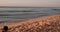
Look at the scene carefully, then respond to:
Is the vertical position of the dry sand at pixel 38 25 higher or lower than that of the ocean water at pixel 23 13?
lower

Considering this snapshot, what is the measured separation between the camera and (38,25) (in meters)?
1.45

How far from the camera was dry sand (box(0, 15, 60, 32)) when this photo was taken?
4.69 feet

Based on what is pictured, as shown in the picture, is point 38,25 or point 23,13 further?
point 23,13

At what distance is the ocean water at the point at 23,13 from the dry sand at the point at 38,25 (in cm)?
10

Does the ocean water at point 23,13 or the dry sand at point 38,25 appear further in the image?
the ocean water at point 23,13

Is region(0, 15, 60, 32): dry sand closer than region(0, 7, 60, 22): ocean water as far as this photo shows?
Yes

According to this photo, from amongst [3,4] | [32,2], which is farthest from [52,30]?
[3,4]

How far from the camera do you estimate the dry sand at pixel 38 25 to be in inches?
56.3

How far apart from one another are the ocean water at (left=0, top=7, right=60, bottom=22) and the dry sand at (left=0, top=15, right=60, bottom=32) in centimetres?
10

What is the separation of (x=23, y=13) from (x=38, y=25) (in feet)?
0.91

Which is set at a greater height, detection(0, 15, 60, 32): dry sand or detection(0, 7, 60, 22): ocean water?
detection(0, 7, 60, 22): ocean water

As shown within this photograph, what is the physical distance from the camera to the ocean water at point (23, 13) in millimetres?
1554

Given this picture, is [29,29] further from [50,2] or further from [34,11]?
[50,2]

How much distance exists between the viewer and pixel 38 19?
1.54 m
